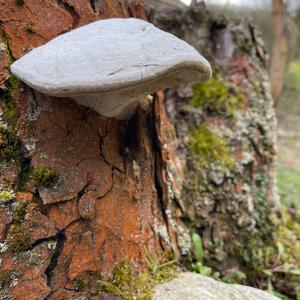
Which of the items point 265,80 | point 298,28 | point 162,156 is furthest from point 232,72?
point 298,28

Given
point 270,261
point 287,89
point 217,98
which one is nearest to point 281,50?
point 217,98

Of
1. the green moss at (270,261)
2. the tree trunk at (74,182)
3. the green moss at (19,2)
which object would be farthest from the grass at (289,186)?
the green moss at (19,2)

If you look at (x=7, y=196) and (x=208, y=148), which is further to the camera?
(x=208, y=148)

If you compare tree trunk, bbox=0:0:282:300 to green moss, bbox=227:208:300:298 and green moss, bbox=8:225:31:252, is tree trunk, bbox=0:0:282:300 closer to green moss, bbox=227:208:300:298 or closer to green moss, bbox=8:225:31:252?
green moss, bbox=8:225:31:252

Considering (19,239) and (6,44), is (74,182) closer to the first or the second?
(19,239)

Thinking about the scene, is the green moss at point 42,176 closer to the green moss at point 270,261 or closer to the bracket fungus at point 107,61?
the bracket fungus at point 107,61

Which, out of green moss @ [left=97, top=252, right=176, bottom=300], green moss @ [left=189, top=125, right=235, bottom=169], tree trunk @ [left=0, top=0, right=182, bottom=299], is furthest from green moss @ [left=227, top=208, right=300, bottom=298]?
tree trunk @ [left=0, top=0, right=182, bottom=299]
